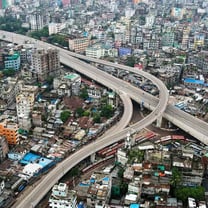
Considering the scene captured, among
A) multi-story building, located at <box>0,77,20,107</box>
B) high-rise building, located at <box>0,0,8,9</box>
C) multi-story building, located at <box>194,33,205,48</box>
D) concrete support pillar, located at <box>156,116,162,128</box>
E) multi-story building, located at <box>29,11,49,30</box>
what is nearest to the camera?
concrete support pillar, located at <box>156,116,162,128</box>

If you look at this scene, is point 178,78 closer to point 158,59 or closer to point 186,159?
point 158,59

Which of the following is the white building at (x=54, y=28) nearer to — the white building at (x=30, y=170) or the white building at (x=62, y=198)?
the white building at (x=30, y=170)

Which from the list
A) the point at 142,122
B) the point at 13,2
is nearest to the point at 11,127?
the point at 142,122

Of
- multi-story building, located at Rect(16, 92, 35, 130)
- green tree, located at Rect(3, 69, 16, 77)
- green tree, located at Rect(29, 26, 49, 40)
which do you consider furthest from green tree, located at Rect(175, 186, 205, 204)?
green tree, located at Rect(29, 26, 49, 40)

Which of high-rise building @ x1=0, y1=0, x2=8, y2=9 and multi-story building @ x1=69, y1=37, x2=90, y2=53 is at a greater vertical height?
high-rise building @ x1=0, y1=0, x2=8, y2=9

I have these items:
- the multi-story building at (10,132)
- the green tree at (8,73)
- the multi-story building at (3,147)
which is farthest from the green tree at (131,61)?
the multi-story building at (3,147)

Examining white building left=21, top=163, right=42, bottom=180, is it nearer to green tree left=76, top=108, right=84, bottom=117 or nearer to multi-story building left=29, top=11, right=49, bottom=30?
green tree left=76, top=108, right=84, bottom=117

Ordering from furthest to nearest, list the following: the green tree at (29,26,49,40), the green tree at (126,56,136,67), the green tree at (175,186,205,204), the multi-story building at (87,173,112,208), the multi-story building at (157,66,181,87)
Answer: the green tree at (29,26,49,40) → the green tree at (126,56,136,67) → the multi-story building at (157,66,181,87) → the green tree at (175,186,205,204) → the multi-story building at (87,173,112,208)

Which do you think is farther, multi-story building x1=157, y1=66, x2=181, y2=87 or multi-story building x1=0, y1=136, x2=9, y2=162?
multi-story building x1=157, y1=66, x2=181, y2=87
